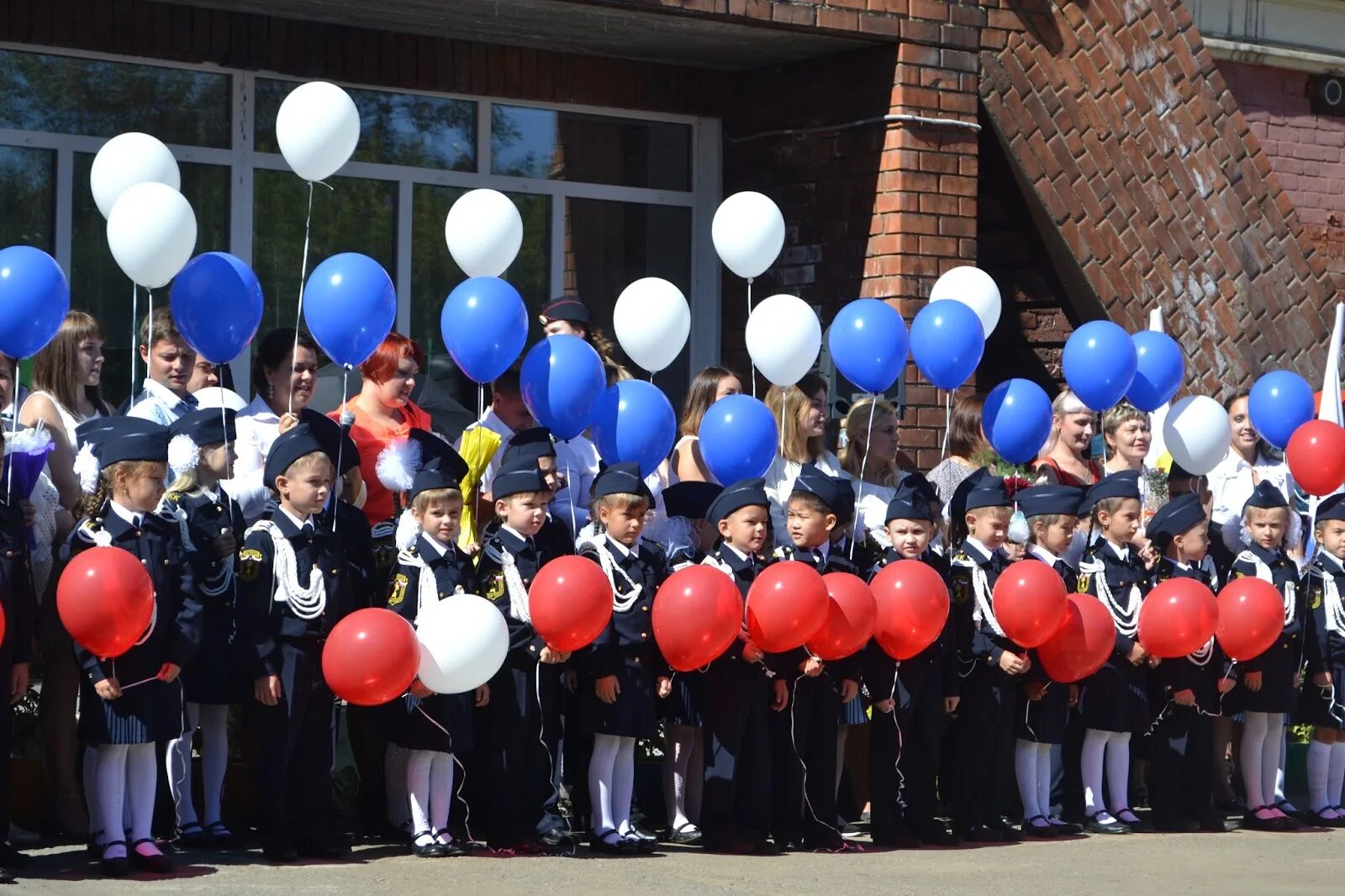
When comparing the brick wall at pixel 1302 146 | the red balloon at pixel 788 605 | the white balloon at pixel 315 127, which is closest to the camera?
the red balloon at pixel 788 605

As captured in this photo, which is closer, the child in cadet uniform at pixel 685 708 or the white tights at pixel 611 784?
the white tights at pixel 611 784

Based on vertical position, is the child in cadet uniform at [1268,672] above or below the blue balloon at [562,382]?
below

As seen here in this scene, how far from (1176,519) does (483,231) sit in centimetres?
308

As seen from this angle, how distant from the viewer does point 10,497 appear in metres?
6.41

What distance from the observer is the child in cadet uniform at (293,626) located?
674 centimetres

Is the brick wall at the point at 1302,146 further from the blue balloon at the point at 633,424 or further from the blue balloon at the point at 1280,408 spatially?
the blue balloon at the point at 633,424

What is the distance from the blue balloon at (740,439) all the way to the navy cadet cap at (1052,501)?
1165mm

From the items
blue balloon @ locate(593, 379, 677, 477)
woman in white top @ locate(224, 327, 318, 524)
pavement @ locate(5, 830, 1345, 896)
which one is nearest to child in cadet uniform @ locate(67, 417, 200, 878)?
pavement @ locate(5, 830, 1345, 896)

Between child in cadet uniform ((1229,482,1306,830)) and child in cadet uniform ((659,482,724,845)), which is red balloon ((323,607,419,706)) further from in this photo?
child in cadet uniform ((1229,482,1306,830))

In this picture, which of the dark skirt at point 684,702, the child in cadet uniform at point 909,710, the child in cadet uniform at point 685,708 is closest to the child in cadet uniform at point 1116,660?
the child in cadet uniform at point 909,710

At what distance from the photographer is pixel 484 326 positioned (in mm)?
7109

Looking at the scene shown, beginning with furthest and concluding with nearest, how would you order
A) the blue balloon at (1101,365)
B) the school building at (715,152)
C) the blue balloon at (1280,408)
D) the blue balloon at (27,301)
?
the school building at (715,152) → the blue balloon at (1280,408) → the blue balloon at (1101,365) → the blue balloon at (27,301)

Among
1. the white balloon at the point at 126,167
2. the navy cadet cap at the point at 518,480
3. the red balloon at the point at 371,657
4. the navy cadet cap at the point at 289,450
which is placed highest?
the white balloon at the point at 126,167

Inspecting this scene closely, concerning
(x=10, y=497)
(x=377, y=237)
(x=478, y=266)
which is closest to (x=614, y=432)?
→ (x=478, y=266)
